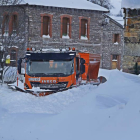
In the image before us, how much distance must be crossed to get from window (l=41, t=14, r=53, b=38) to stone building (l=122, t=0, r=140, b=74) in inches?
711

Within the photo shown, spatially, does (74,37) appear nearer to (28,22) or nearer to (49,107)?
(28,22)

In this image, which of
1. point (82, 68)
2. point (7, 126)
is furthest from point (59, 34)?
point (7, 126)

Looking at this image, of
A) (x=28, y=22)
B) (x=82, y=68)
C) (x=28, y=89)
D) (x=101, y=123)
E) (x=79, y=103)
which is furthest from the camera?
(x=28, y=22)

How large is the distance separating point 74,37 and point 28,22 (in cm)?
432

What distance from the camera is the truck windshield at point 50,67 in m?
17.4

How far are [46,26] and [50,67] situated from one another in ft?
53.7

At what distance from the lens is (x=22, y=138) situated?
28.6 ft

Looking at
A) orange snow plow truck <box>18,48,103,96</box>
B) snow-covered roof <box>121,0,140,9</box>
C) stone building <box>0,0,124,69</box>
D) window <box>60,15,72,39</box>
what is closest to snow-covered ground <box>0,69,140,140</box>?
snow-covered roof <box>121,0,140,9</box>

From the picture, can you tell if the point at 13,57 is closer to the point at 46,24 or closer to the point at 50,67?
the point at 46,24

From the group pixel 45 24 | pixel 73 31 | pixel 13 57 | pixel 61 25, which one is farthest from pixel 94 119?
pixel 73 31

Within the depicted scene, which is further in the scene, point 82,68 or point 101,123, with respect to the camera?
point 82,68

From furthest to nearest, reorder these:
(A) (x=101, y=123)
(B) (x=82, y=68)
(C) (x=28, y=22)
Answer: (C) (x=28, y=22) → (B) (x=82, y=68) → (A) (x=101, y=123)

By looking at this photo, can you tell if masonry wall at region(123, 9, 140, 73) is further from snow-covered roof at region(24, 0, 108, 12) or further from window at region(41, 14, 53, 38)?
window at region(41, 14, 53, 38)

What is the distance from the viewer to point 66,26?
112 feet
